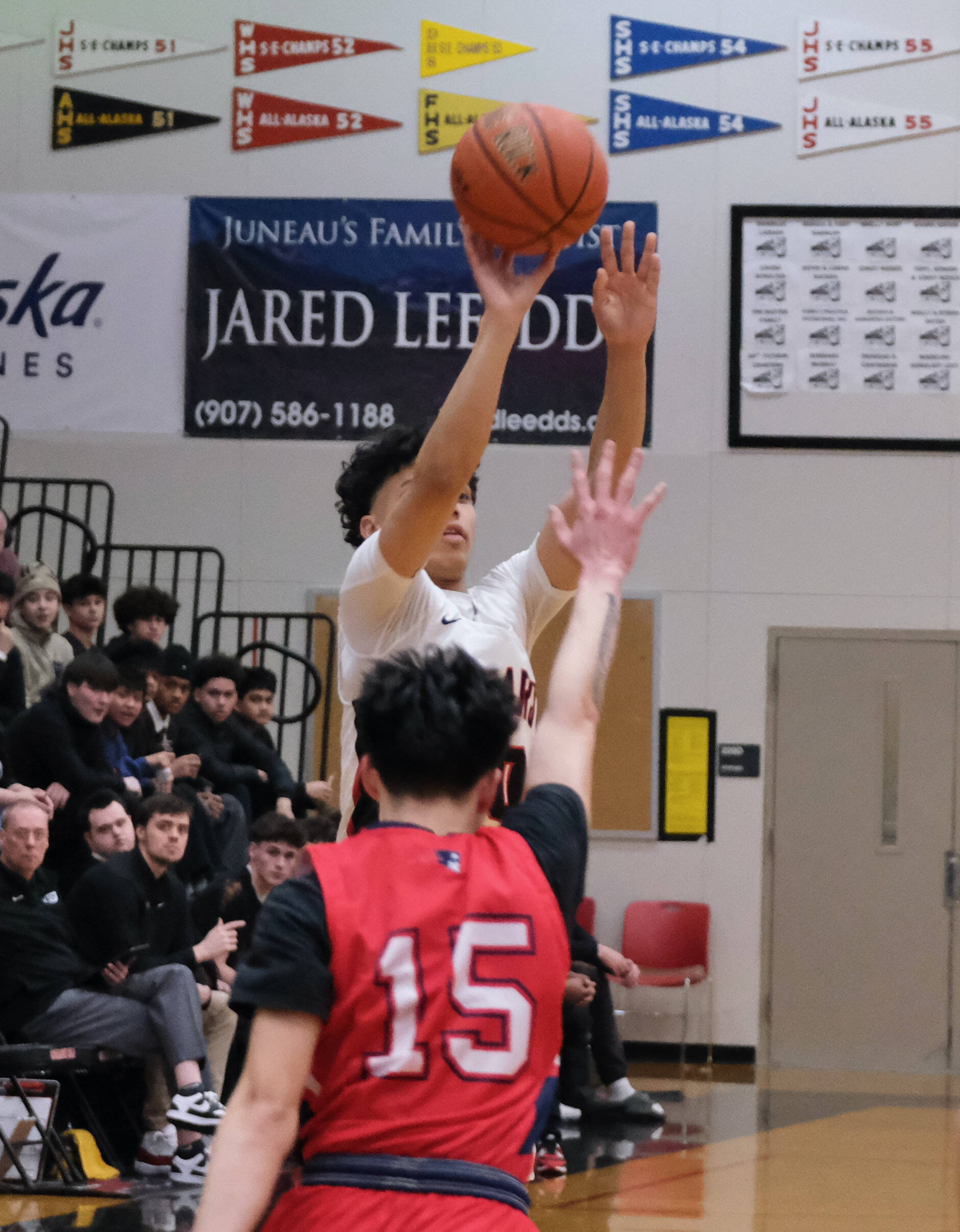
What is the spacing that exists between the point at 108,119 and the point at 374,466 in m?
8.38

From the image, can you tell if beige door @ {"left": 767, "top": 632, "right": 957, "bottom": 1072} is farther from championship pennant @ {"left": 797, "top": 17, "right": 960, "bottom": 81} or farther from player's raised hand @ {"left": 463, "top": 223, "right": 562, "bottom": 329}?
player's raised hand @ {"left": 463, "top": 223, "right": 562, "bottom": 329}

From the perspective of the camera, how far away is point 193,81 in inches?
413

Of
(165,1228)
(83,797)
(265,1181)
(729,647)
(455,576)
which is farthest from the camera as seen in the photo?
(729,647)

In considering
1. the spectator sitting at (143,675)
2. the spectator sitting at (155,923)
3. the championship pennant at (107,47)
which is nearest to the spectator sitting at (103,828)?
the spectator sitting at (155,923)

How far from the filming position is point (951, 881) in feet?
33.3

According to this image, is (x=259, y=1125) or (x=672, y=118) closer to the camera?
(x=259, y=1125)

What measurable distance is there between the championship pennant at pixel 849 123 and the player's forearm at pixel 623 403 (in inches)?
320

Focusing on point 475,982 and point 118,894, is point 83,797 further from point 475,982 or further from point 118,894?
point 475,982

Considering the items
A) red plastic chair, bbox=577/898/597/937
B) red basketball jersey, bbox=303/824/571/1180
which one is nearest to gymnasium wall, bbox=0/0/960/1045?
red plastic chair, bbox=577/898/597/937

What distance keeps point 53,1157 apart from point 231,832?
2547 mm

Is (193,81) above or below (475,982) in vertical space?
above

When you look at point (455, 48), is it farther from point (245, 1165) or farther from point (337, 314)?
point (245, 1165)

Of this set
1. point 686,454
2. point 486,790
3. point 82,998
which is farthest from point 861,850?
point 486,790

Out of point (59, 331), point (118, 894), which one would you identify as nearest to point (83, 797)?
point (118, 894)
